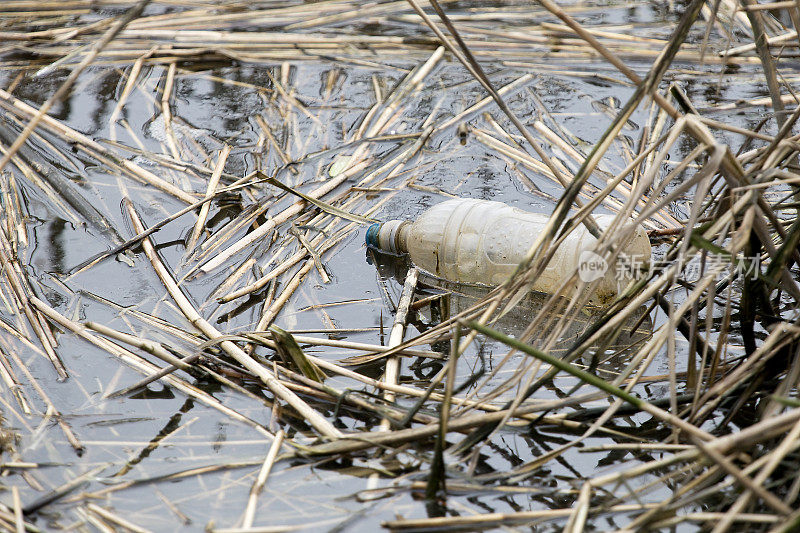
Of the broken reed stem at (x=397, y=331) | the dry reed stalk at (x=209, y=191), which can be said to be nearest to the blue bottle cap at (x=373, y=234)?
the broken reed stem at (x=397, y=331)

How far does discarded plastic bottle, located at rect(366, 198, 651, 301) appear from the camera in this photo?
7.02 ft

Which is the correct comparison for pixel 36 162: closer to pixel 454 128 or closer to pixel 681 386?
pixel 454 128

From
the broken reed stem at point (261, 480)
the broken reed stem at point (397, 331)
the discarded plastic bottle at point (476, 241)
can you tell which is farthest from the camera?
the discarded plastic bottle at point (476, 241)

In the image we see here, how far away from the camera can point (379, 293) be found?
2.10m

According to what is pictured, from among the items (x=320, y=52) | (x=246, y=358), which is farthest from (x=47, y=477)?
(x=320, y=52)

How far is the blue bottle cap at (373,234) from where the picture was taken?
2270 mm

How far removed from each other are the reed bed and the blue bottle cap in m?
0.08

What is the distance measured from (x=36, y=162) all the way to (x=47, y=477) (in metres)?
1.59

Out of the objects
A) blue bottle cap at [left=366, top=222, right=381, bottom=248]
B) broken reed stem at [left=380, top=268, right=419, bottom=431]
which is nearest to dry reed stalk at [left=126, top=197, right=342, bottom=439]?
broken reed stem at [left=380, top=268, right=419, bottom=431]

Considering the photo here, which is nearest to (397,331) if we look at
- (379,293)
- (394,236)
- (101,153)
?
(379,293)

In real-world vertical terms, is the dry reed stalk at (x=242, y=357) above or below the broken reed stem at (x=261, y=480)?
above

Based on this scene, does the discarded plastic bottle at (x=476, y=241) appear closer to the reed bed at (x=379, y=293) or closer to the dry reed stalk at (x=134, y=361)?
the reed bed at (x=379, y=293)

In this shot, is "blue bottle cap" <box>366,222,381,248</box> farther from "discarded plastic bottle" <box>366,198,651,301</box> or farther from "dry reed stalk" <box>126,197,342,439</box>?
"dry reed stalk" <box>126,197,342,439</box>

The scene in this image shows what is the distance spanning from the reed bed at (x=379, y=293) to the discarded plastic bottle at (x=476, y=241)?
0.07 m
